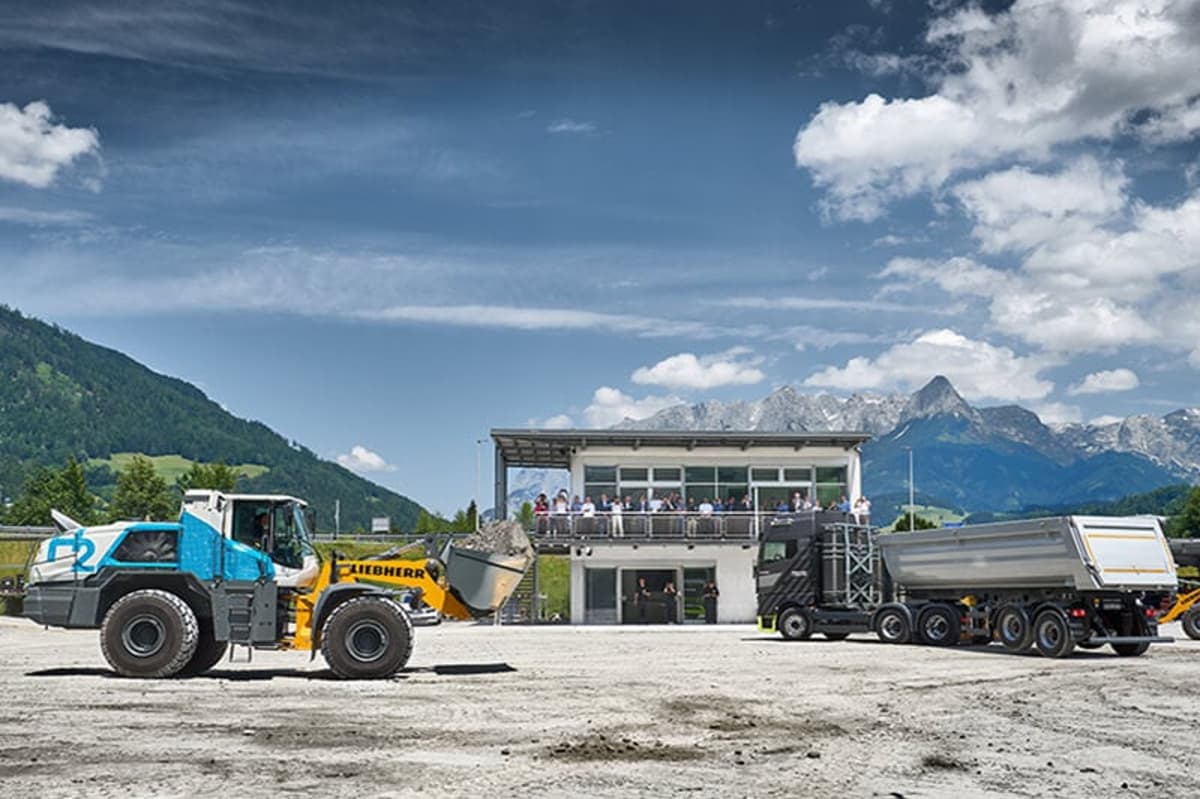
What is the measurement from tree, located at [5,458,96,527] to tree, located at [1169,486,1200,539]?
352 feet

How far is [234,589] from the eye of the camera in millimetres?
19141

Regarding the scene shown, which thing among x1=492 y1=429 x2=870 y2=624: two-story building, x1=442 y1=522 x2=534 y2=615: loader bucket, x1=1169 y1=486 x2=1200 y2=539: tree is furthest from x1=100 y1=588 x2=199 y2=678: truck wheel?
x1=1169 y1=486 x2=1200 y2=539: tree

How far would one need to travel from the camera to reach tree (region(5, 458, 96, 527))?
117438 mm

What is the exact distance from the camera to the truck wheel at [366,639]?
733 inches

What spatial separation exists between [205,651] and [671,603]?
89.2 ft

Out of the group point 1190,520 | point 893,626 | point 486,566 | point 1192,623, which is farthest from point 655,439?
point 1190,520

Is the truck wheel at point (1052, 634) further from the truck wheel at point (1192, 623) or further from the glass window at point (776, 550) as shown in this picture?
the glass window at point (776, 550)

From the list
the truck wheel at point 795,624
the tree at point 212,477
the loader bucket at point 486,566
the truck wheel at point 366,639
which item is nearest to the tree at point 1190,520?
the tree at point 212,477

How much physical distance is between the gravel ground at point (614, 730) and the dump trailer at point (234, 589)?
58cm

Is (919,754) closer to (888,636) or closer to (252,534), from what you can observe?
(252,534)

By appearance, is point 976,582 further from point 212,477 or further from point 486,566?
point 212,477

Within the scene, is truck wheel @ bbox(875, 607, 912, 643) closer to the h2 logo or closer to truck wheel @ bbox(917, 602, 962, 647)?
truck wheel @ bbox(917, 602, 962, 647)

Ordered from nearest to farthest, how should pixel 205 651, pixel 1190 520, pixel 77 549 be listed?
pixel 77 549 → pixel 205 651 → pixel 1190 520

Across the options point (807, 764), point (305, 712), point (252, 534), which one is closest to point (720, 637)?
point (252, 534)
